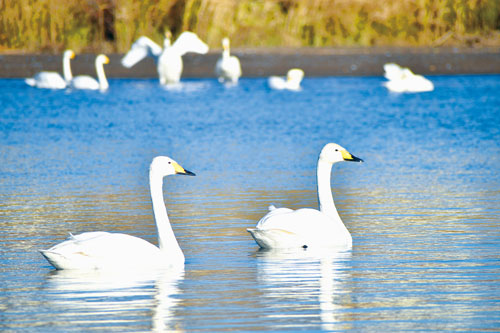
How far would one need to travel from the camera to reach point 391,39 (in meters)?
39.5

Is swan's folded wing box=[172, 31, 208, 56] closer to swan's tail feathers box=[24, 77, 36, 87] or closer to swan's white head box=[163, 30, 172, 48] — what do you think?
swan's white head box=[163, 30, 172, 48]

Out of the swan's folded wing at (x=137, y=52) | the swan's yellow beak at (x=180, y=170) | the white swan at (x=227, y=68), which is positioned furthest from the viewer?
the swan's folded wing at (x=137, y=52)

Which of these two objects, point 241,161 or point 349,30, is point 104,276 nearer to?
point 241,161

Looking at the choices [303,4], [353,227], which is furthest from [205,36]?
[353,227]

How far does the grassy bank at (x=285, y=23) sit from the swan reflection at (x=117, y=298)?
3063 centimetres

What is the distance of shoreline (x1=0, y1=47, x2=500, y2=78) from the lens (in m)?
36.1

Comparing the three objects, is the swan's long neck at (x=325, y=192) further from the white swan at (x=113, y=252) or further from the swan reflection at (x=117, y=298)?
the swan reflection at (x=117, y=298)

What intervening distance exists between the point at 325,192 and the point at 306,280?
2259mm

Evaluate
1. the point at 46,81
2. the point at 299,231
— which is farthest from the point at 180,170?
the point at 46,81

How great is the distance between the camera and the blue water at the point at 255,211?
25.3 ft

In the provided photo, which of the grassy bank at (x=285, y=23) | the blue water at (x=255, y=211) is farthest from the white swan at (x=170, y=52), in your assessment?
the blue water at (x=255, y=211)

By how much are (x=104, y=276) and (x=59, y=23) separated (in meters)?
31.0

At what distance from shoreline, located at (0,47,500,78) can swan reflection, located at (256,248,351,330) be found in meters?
26.5

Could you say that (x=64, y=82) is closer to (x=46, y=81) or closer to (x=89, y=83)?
(x=46, y=81)
